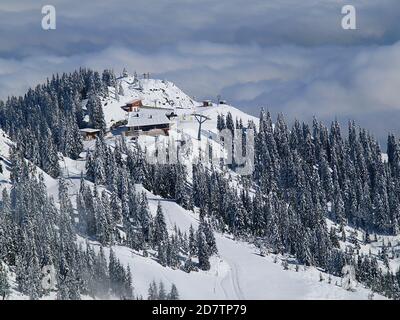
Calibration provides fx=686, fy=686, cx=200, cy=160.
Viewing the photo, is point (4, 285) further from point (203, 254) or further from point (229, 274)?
point (203, 254)

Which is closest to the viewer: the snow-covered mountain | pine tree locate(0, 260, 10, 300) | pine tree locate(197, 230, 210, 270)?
pine tree locate(0, 260, 10, 300)

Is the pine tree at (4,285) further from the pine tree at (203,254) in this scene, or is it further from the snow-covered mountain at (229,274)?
the pine tree at (203,254)

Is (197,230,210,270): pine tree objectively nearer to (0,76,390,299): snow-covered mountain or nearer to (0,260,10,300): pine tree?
(0,76,390,299): snow-covered mountain

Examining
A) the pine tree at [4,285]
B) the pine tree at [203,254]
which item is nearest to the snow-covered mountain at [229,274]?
the pine tree at [203,254]

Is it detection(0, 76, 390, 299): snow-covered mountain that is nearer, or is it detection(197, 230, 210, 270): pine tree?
detection(0, 76, 390, 299): snow-covered mountain

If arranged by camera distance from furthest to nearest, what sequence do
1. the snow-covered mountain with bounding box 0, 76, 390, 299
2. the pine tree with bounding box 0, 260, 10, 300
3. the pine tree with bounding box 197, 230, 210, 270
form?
the pine tree with bounding box 197, 230, 210, 270
the snow-covered mountain with bounding box 0, 76, 390, 299
the pine tree with bounding box 0, 260, 10, 300

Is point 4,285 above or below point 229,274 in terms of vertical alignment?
above

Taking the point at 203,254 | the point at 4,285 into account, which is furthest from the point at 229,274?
the point at 4,285

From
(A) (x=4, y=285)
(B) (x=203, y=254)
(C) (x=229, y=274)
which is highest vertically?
(A) (x=4, y=285)

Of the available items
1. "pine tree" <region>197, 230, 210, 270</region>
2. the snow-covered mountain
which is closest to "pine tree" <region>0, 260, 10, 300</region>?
the snow-covered mountain
